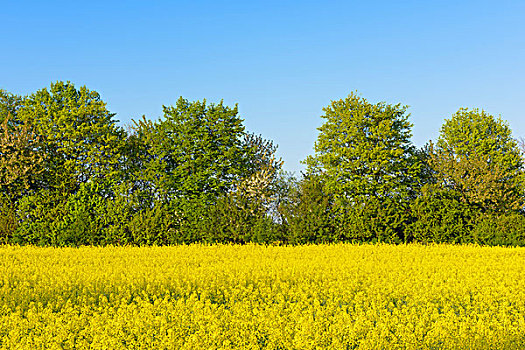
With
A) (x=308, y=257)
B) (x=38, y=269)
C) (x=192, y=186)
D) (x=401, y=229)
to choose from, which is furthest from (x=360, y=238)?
(x=38, y=269)

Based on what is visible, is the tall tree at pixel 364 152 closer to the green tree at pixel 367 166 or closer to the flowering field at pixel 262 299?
the green tree at pixel 367 166

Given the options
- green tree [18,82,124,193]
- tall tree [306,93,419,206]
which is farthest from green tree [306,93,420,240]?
green tree [18,82,124,193]

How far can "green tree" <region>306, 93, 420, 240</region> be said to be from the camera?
78.1 feet

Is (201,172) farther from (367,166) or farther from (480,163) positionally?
(480,163)

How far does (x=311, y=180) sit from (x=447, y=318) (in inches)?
644

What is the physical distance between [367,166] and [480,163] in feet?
Result: 20.3

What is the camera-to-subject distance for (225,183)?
2556 centimetres

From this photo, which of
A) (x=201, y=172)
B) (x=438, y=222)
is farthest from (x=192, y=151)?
(x=438, y=222)

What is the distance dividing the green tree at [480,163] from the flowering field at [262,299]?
657cm

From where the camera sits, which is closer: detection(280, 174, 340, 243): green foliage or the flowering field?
the flowering field

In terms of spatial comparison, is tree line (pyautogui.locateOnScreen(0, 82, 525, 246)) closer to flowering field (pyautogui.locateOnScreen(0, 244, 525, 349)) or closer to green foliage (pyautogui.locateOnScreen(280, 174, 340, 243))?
green foliage (pyautogui.locateOnScreen(280, 174, 340, 243))

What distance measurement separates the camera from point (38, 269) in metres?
15.0

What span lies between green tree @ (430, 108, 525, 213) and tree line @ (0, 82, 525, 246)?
10 centimetres

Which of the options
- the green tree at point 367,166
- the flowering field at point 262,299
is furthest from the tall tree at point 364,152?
the flowering field at point 262,299
